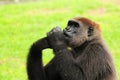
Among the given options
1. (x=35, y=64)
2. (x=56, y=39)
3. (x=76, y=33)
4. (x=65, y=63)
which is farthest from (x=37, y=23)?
(x=65, y=63)

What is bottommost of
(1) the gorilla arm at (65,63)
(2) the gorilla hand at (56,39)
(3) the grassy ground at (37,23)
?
(3) the grassy ground at (37,23)

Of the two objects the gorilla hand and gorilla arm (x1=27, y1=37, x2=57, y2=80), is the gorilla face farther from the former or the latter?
gorilla arm (x1=27, y1=37, x2=57, y2=80)

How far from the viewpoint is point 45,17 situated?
1955cm

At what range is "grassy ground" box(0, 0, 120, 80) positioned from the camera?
13.5m

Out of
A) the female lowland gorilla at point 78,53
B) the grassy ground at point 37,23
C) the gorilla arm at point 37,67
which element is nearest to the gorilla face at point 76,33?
the female lowland gorilla at point 78,53

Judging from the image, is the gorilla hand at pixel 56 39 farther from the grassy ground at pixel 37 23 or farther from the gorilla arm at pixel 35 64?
the grassy ground at pixel 37 23

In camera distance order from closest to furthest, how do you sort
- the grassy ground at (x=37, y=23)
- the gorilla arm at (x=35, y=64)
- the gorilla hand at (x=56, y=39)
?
1. the gorilla hand at (x=56, y=39)
2. the gorilla arm at (x=35, y=64)
3. the grassy ground at (x=37, y=23)

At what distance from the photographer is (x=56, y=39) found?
335 inches

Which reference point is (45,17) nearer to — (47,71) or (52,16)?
(52,16)

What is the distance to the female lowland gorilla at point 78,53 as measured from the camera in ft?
27.3

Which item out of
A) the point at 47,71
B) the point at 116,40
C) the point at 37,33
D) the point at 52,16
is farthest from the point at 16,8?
the point at 47,71

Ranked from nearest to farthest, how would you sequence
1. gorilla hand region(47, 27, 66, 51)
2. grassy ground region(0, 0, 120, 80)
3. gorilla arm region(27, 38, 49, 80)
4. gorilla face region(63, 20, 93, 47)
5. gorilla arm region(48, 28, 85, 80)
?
1. gorilla arm region(48, 28, 85, 80)
2. gorilla hand region(47, 27, 66, 51)
3. gorilla face region(63, 20, 93, 47)
4. gorilla arm region(27, 38, 49, 80)
5. grassy ground region(0, 0, 120, 80)

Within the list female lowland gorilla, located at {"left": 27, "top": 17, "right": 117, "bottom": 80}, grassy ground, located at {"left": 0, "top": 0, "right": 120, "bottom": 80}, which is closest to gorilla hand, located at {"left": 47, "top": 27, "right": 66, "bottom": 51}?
female lowland gorilla, located at {"left": 27, "top": 17, "right": 117, "bottom": 80}

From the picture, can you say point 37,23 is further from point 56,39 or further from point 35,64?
point 56,39
